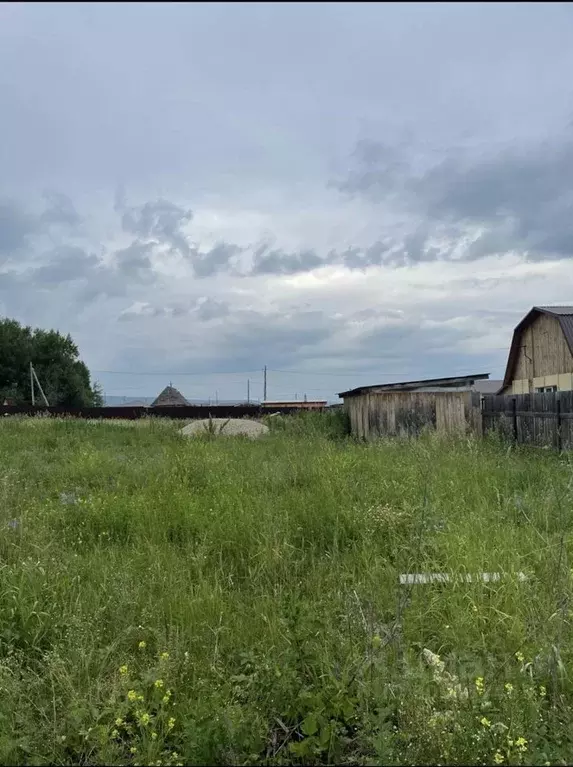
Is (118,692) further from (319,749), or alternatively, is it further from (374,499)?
(374,499)

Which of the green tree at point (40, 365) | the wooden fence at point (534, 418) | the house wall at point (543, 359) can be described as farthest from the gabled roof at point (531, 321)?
the green tree at point (40, 365)

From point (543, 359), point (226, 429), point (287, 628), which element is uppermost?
point (543, 359)

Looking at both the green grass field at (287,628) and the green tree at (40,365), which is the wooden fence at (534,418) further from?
the green tree at (40,365)

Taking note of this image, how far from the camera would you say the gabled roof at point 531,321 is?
17.8m

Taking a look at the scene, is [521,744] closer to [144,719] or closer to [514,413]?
[144,719]

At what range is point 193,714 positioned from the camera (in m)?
2.07

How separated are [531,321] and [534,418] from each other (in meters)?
13.2

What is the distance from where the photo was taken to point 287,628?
2500 millimetres

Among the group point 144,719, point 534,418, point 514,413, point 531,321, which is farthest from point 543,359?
point 144,719

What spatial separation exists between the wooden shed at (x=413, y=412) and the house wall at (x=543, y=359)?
669 centimetres

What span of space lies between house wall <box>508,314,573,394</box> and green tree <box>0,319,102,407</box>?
3635cm

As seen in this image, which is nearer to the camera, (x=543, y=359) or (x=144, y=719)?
(x=144, y=719)

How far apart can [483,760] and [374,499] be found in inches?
116

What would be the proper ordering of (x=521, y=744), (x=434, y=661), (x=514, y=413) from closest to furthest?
(x=521, y=744)
(x=434, y=661)
(x=514, y=413)
